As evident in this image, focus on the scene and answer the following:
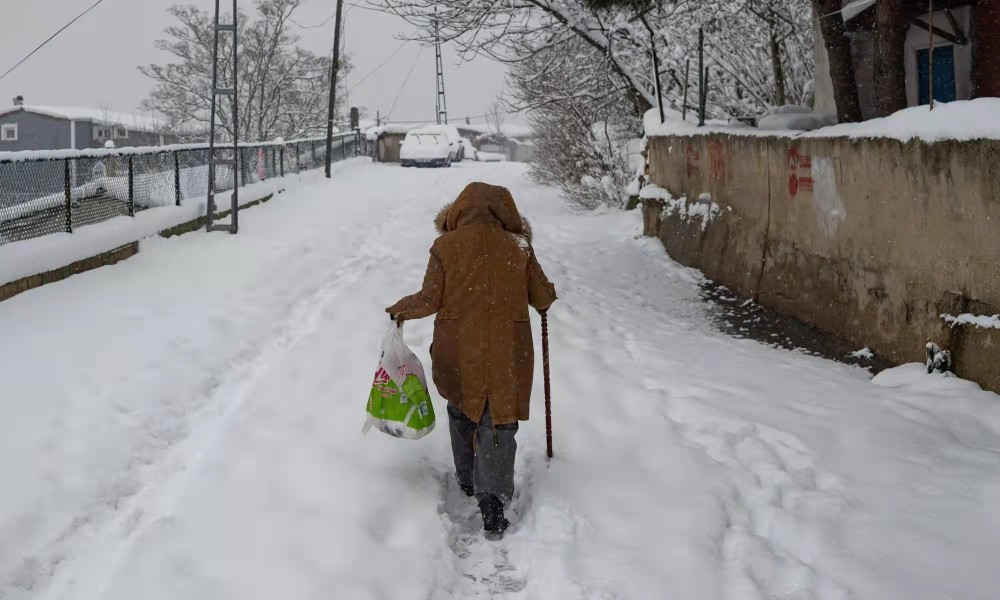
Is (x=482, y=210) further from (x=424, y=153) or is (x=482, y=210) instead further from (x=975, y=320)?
(x=424, y=153)

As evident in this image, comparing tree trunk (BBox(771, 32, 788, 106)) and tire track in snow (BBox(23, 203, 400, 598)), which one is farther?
tree trunk (BBox(771, 32, 788, 106))

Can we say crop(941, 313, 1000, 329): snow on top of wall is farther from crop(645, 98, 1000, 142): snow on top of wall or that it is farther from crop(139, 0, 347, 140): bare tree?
crop(139, 0, 347, 140): bare tree

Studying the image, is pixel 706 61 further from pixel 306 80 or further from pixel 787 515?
pixel 306 80

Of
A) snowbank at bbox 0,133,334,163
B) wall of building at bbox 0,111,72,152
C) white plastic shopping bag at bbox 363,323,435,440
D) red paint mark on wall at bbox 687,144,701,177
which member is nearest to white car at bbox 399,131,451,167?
snowbank at bbox 0,133,334,163

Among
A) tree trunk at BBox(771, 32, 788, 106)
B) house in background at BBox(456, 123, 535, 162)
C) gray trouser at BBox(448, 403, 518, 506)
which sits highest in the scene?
house in background at BBox(456, 123, 535, 162)

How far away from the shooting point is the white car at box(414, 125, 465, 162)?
32500 mm

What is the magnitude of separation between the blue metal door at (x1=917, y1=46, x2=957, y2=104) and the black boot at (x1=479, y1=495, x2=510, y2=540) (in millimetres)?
9702

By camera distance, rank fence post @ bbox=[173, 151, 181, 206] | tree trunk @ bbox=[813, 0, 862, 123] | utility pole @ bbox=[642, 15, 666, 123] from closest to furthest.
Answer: tree trunk @ bbox=[813, 0, 862, 123], fence post @ bbox=[173, 151, 181, 206], utility pole @ bbox=[642, 15, 666, 123]

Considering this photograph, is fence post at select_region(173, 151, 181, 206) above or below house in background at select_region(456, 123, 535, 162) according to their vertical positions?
below

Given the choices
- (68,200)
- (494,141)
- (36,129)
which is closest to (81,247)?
(68,200)

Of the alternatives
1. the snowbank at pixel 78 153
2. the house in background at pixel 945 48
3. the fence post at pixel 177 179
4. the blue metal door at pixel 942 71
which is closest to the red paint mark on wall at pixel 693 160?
the house in background at pixel 945 48

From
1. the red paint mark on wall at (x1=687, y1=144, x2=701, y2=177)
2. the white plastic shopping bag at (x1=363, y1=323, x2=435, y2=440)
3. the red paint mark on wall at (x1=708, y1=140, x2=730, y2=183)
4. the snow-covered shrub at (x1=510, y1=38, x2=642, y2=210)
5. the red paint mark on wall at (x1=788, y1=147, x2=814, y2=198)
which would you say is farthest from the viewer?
the snow-covered shrub at (x1=510, y1=38, x2=642, y2=210)

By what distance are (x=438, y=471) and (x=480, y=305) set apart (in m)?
1.23

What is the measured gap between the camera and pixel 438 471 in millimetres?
5023
